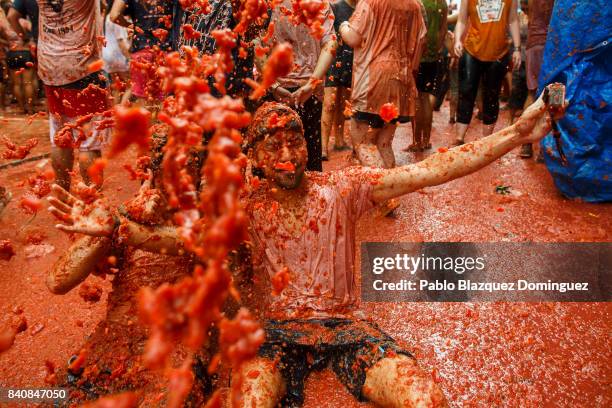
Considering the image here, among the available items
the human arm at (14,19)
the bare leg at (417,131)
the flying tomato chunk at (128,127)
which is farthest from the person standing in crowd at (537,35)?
the human arm at (14,19)

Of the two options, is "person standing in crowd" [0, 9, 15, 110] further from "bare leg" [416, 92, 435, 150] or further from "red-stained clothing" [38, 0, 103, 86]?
"bare leg" [416, 92, 435, 150]

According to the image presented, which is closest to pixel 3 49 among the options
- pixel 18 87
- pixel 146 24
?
pixel 18 87

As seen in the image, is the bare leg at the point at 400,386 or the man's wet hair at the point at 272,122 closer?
the bare leg at the point at 400,386

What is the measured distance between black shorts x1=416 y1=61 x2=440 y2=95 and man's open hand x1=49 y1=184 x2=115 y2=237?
456cm

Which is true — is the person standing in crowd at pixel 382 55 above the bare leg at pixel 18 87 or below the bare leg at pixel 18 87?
above

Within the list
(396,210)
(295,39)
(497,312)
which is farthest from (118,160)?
(497,312)

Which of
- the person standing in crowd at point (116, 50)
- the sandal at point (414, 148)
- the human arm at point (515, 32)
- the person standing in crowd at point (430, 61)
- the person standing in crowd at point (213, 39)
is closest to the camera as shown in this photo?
the person standing in crowd at point (213, 39)

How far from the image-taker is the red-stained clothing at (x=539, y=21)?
4879 mm

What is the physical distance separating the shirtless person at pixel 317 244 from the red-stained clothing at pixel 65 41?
2311 millimetres

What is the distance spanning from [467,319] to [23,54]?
8.28 meters

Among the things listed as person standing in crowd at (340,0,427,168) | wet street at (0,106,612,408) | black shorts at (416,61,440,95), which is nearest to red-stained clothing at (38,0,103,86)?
wet street at (0,106,612,408)

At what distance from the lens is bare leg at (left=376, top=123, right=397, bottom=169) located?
4.31m

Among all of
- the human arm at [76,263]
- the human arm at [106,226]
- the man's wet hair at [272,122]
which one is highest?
the man's wet hair at [272,122]

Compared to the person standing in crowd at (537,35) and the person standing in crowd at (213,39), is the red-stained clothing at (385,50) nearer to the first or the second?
the person standing in crowd at (213,39)
